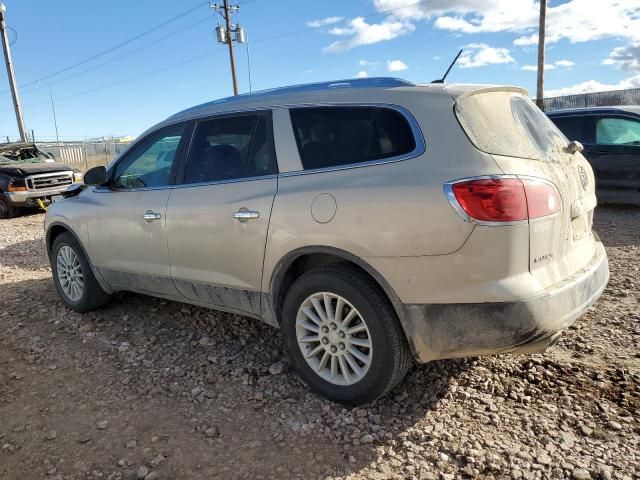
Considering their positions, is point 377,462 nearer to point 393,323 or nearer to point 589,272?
point 393,323

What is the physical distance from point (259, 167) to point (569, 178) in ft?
6.03

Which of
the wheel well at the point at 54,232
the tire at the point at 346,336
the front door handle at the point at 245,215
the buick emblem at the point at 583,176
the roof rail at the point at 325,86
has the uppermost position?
the roof rail at the point at 325,86

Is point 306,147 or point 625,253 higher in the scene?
point 306,147

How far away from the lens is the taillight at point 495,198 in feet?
7.98

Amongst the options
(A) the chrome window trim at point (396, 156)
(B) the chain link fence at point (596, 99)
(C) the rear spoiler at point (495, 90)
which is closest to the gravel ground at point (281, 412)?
(A) the chrome window trim at point (396, 156)

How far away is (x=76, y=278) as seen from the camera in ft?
16.0

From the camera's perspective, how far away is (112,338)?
4.30 metres

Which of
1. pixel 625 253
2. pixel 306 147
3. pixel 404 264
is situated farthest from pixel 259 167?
pixel 625 253

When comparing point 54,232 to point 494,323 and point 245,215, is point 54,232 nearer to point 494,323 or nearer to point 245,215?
point 245,215

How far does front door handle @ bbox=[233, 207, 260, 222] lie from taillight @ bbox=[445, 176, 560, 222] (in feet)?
4.10

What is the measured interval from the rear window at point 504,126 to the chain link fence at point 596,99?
56.7 feet

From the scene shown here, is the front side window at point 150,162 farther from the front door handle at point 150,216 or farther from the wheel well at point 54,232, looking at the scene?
the wheel well at point 54,232

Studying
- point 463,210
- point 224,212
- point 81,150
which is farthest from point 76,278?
point 81,150

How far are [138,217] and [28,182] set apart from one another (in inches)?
369
